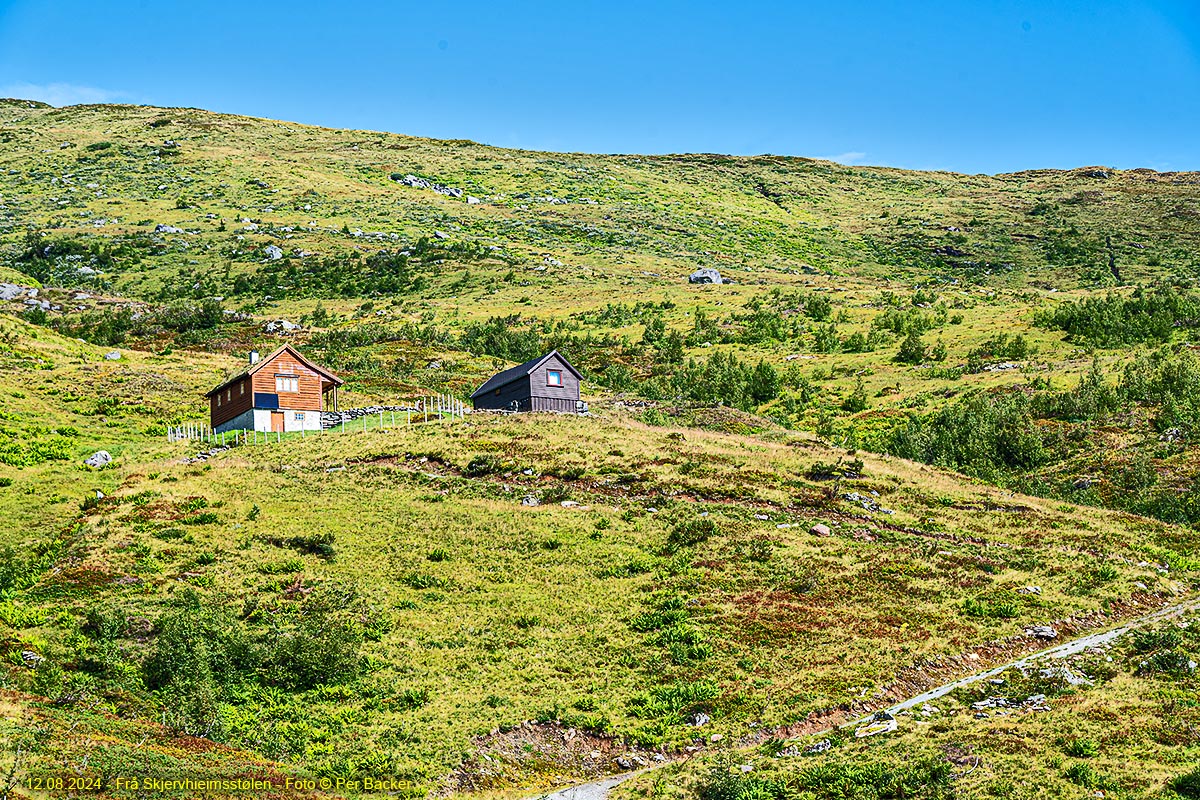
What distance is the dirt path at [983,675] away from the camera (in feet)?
88.5

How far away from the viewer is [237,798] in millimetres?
21531

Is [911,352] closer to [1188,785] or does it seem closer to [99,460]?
[99,460]

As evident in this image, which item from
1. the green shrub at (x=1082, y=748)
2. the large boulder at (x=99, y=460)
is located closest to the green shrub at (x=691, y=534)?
the green shrub at (x=1082, y=748)

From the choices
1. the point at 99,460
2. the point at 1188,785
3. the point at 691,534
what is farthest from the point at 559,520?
the point at 1188,785

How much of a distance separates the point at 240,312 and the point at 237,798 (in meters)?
109

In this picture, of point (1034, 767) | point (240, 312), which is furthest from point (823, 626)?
point (240, 312)

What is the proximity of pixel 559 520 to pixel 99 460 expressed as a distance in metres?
27.4

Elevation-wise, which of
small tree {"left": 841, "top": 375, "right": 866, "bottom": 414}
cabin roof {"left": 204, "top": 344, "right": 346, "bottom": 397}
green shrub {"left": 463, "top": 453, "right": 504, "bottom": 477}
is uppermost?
cabin roof {"left": 204, "top": 344, "right": 346, "bottom": 397}

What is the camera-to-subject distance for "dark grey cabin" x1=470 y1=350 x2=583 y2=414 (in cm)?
7688

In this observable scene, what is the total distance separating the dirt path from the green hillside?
85 cm

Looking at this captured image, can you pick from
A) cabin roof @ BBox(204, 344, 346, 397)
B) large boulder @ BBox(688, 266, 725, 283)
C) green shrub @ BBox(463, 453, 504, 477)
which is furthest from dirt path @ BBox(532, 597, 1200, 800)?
large boulder @ BBox(688, 266, 725, 283)

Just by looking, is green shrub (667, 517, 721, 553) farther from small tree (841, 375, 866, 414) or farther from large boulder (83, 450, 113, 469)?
small tree (841, 375, 866, 414)

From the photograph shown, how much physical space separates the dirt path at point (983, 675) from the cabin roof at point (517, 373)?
1729 inches

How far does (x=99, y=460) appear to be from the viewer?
198 feet
